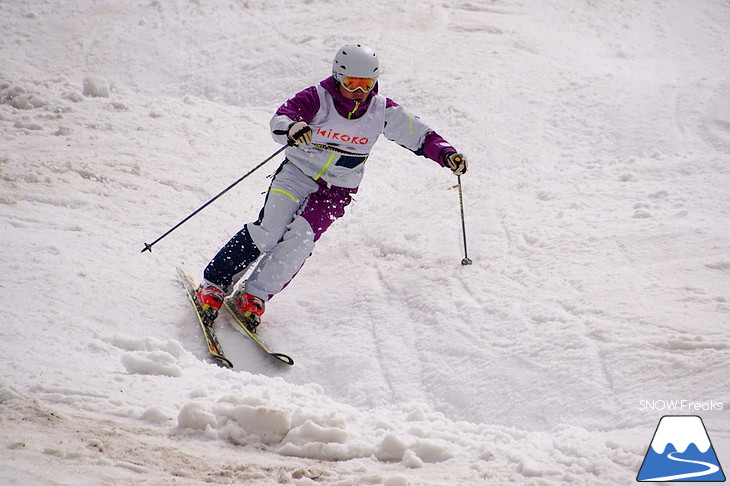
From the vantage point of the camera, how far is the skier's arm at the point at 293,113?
5082 millimetres

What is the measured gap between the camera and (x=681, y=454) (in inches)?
127

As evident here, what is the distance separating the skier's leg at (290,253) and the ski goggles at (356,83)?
2.82 ft

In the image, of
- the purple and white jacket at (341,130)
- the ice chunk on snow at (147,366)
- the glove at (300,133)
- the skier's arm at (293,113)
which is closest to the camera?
the ice chunk on snow at (147,366)

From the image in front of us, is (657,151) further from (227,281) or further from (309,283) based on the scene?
(227,281)

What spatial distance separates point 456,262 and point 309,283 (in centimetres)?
120

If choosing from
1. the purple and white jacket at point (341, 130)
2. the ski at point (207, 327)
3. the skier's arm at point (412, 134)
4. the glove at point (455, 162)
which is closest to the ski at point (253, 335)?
the ski at point (207, 327)

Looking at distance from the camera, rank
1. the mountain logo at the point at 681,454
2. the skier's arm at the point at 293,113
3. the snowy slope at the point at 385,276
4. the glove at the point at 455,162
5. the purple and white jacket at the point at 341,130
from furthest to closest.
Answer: the glove at the point at 455,162, the purple and white jacket at the point at 341,130, the skier's arm at the point at 293,113, the snowy slope at the point at 385,276, the mountain logo at the point at 681,454

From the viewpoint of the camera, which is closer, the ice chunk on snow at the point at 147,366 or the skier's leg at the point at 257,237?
the ice chunk on snow at the point at 147,366

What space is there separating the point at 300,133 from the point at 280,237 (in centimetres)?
80

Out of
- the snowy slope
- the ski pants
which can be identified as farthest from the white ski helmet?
the snowy slope

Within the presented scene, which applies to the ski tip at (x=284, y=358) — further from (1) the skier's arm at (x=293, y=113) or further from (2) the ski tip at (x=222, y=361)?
(1) the skier's arm at (x=293, y=113)

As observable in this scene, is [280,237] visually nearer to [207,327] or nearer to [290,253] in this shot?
[290,253]

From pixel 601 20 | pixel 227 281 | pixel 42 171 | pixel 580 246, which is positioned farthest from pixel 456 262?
pixel 601 20

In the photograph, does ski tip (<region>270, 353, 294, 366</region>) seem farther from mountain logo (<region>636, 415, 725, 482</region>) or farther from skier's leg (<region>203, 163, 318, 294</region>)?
Result: mountain logo (<region>636, 415, 725, 482</region>)
